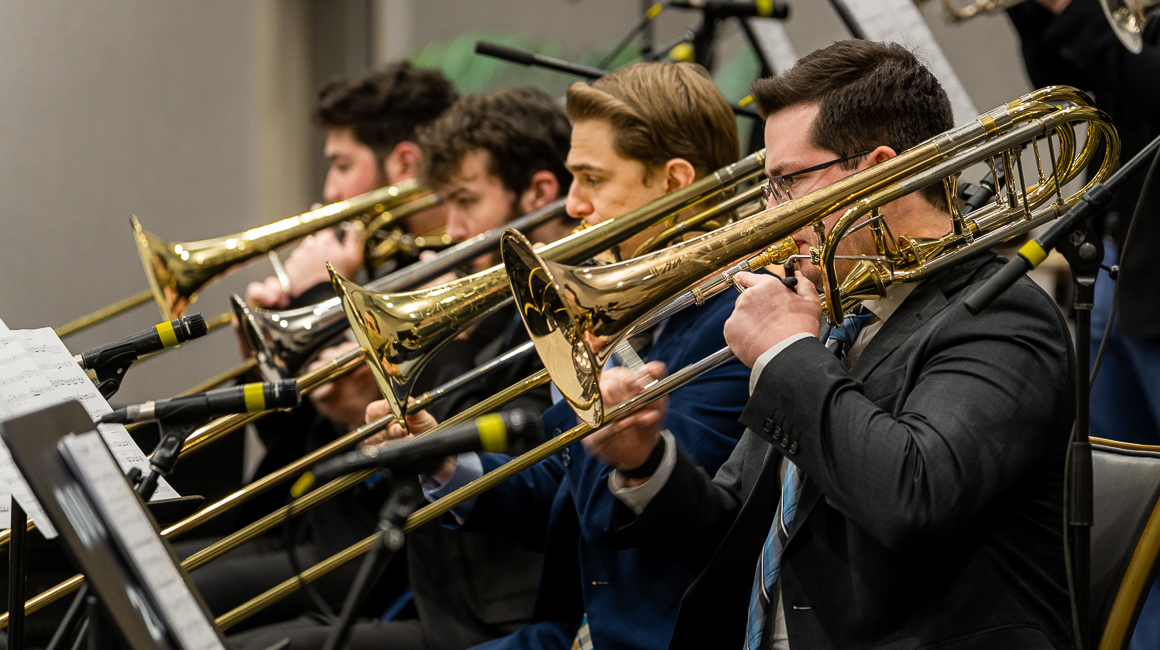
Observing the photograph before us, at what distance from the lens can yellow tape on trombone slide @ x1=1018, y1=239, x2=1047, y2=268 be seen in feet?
3.39

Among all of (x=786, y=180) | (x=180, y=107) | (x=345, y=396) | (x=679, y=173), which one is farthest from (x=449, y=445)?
(x=180, y=107)

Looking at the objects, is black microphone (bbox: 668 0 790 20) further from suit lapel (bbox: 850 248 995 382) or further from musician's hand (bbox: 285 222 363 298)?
musician's hand (bbox: 285 222 363 298)

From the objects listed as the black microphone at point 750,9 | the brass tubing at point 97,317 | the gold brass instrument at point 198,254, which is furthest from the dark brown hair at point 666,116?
the brass tubing at point 97,317

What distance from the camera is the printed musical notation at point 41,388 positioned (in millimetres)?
1235

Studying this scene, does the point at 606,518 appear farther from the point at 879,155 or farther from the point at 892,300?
the point at 879,155

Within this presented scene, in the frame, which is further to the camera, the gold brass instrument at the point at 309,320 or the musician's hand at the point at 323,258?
the musician's hand at the point at 323,258

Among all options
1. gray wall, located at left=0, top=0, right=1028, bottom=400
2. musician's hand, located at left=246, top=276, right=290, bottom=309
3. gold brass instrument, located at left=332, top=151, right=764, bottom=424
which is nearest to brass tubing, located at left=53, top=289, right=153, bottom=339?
gray wall, located at left=0, top=0, right=1028, bottom=400

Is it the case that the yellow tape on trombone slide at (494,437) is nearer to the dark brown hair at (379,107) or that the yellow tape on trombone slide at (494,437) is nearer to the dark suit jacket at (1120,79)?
the dark suit jacket at (1120,79)

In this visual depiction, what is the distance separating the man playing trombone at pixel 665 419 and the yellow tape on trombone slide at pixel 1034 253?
27.4 inches

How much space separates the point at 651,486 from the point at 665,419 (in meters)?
0.26

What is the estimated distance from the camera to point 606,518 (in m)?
1.52

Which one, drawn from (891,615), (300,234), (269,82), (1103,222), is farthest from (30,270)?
(1103,222)

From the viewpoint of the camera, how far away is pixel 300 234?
9.30 feet

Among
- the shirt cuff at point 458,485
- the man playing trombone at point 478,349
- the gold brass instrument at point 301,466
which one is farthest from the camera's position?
the man playing trombone at point 478,349
